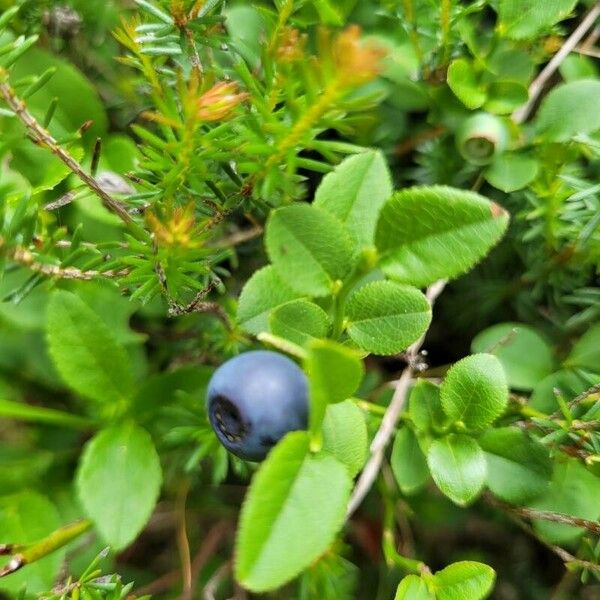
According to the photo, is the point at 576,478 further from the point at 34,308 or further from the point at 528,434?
the point at 34,308

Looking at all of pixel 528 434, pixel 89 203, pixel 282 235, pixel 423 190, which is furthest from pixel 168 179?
pixel 528 434

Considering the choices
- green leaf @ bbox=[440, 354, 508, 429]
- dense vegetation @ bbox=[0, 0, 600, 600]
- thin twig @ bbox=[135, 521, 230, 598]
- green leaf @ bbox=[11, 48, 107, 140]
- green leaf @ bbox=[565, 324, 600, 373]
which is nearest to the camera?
dense vegetation @ bbox=[0, 0, 600, 600]

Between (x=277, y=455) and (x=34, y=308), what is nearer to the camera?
(x=277, y=455)

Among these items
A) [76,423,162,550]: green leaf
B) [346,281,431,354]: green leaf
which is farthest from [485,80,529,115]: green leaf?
[76,423,162,550]: green leaf

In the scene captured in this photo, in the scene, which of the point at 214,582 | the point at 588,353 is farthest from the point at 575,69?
the point at 214,582

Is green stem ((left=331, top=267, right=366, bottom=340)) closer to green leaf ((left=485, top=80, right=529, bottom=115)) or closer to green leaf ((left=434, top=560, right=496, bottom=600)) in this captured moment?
→ green leaf ((left=434, top=560, right=496, bottom=600))

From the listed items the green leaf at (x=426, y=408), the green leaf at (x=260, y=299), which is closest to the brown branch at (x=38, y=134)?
the green leaf at (x=260, y=299)
